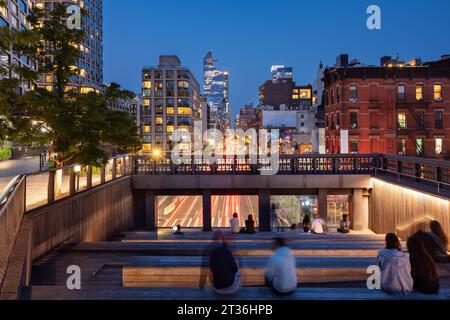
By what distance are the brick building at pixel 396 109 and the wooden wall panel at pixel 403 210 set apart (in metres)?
25.1

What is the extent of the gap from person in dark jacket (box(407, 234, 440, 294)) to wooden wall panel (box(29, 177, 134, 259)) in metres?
9.48

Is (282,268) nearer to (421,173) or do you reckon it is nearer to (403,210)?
(403,210)

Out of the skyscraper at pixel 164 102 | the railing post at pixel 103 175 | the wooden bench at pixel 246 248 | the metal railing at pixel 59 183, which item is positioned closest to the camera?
the wooden bench at pixel 246 248

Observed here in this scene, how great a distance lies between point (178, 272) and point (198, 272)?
0.44 metres

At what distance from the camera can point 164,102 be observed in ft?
396

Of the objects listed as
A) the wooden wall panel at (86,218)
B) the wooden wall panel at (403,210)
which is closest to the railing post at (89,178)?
the wooden wall panel at (86,218)

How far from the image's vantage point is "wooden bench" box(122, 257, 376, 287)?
8.21m

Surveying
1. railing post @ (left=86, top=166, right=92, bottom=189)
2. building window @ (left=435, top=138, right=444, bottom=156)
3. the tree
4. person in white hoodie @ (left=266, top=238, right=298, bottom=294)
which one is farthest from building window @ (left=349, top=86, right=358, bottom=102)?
person in white hoodie @ (left=266, top=238, right=298, bottom=294)

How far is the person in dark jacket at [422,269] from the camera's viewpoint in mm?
6828

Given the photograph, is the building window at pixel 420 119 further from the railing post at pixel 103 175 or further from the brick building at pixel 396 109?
the railing post at pixel 103 175

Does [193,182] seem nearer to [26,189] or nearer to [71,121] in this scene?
[71,121]

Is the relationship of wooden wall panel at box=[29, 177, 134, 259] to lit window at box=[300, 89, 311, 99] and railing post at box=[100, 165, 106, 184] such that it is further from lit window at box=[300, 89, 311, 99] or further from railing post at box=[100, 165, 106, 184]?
lit window at box=[300, 89, 311, 99]

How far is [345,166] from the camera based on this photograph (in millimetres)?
22344
